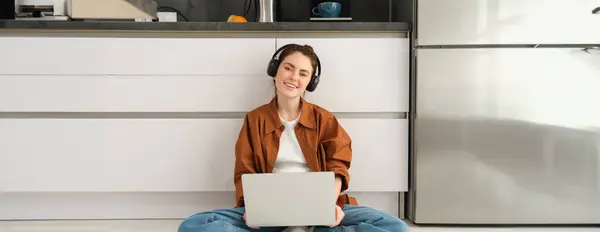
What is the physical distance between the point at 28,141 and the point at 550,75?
1933mm

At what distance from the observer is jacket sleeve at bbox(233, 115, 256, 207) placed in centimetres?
183

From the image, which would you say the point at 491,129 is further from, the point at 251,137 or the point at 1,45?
the point at 1,45

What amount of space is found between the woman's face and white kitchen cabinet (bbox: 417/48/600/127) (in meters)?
0.47

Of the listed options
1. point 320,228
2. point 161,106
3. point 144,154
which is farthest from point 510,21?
point 144,154

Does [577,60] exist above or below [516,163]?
above

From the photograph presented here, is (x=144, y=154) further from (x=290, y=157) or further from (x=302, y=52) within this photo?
(x=302, y=52)

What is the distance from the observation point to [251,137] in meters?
1.94

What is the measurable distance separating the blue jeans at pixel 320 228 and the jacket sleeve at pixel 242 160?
10 cm

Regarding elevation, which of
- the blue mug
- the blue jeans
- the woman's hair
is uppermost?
the blue mug

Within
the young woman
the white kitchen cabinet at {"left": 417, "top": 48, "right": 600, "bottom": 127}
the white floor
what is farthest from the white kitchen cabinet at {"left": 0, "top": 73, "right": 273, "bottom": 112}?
the white kitchen cabinet at {"left": 417, "top": 48, "right": 600, "bottom": 127}

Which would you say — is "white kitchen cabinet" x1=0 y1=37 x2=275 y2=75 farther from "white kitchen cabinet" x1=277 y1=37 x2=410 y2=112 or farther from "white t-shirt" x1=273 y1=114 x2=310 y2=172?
"white t-shirt" x1=273 y1=114 x2=310 y2=172

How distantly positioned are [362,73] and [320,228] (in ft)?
2.23

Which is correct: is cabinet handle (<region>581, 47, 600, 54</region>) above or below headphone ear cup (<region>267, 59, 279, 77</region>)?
above

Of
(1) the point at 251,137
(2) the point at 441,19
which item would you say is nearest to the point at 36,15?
(1) the point at 251,137
